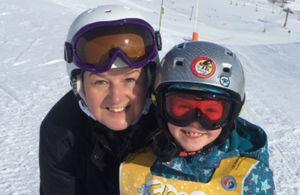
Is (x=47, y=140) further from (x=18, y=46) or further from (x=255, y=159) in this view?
(x=18, y=46)

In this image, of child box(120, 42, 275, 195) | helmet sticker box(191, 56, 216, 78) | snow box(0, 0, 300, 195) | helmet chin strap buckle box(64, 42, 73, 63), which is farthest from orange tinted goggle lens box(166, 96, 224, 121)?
snow box(0, 0, 300, 195)

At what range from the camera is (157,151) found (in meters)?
2.17

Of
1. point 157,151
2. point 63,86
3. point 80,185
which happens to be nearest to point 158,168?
point 157,151

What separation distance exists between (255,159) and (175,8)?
65.4ft

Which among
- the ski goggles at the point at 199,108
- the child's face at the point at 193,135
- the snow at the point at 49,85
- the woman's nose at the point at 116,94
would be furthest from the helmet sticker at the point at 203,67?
the snow at the point at 49,85

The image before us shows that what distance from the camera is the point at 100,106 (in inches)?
88.0

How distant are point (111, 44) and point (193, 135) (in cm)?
72

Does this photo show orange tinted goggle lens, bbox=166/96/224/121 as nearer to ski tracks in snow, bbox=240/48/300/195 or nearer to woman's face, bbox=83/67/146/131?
woman's face, bbox=83/67/146/131

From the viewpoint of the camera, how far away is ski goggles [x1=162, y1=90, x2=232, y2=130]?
2051 mm

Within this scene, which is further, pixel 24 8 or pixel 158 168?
pixel 24 8

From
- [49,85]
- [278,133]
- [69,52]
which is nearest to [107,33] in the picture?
[69,52]

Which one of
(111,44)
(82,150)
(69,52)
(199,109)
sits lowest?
(82,150)

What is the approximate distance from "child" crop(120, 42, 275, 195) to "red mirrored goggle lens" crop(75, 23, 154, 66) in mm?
199

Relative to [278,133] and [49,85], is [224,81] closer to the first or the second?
[278,133]
